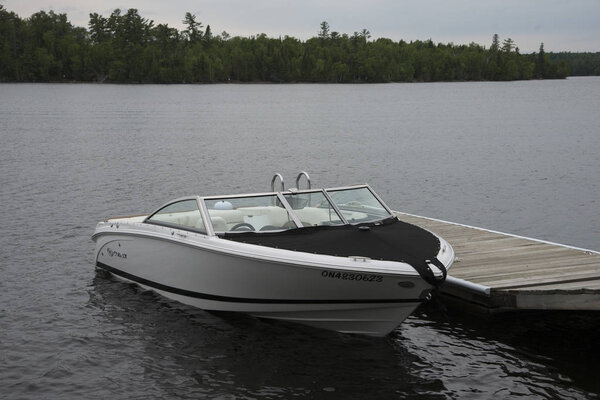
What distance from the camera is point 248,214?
12.2 metres

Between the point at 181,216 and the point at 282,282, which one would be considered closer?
the point at 282,282

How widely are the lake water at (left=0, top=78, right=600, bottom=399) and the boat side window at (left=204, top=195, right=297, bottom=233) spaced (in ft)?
5.17

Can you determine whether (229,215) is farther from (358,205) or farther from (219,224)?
(358,205)

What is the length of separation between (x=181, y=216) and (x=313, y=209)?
226cm

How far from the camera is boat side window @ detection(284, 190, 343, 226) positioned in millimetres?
12125

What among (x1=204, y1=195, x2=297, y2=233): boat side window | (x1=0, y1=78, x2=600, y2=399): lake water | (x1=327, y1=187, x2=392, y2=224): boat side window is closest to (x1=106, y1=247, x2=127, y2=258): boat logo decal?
(x1=0, y1=78, x2=600, y2=399): lake water

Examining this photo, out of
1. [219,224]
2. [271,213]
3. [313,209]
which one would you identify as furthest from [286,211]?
[219,224]

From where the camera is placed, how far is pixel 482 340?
452 inches

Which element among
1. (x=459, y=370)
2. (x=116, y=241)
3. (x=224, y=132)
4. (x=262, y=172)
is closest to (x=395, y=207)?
(x=262, y=172)

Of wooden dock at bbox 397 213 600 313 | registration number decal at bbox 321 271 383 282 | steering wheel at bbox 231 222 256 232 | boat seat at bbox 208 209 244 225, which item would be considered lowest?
wooden dock at bbox 397 213 600 313

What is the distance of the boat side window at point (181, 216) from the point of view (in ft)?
39.6

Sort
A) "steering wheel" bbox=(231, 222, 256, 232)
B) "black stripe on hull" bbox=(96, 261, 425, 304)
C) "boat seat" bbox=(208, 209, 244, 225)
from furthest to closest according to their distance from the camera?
1. "boat seat" bbox=(208, 209, 244, 225)
2. "steering wheel" bbox=(231, 222, 256, 232)
3. "black stripe on hull" bbox=(96, 261, 425, 304)

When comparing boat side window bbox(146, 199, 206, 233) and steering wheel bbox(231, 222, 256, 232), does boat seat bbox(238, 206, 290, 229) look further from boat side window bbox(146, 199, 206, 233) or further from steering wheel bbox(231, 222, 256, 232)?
boat side window bbox(146, 199, 206, 233)

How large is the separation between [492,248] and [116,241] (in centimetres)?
707
